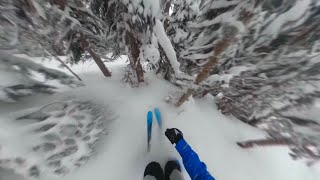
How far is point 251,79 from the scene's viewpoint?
114 inches

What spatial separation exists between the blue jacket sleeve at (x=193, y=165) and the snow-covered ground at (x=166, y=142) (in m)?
0.43

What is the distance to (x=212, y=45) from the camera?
2.51 meters

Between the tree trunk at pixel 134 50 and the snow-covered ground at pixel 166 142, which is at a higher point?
the tree trunk at pixel 134 50

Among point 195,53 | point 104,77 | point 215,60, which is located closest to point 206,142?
point 195,53

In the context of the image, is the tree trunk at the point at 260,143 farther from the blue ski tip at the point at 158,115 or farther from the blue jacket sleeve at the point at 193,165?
the blue ski tip at the point at 158,115

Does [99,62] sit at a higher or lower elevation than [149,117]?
higher

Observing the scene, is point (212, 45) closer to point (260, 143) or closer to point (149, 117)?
point (149, 117)

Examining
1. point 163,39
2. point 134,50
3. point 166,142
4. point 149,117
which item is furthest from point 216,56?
point 166,142

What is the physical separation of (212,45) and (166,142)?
5.58ft

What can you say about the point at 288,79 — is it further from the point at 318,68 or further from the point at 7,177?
the point at 7,177

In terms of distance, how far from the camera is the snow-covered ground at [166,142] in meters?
3.07

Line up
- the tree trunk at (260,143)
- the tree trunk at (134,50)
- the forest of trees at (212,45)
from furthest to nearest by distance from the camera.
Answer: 1. the tree trunk at (260,143)
2. the tree trunk at (134,50)
3. the forest of trees at (212,45)

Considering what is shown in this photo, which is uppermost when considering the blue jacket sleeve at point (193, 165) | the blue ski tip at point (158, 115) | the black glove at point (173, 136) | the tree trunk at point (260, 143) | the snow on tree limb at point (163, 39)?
the snow on tree limb at point (163, 39)

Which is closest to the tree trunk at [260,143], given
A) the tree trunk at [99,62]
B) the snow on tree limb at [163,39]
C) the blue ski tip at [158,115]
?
the blue ski tip at [158,115]
